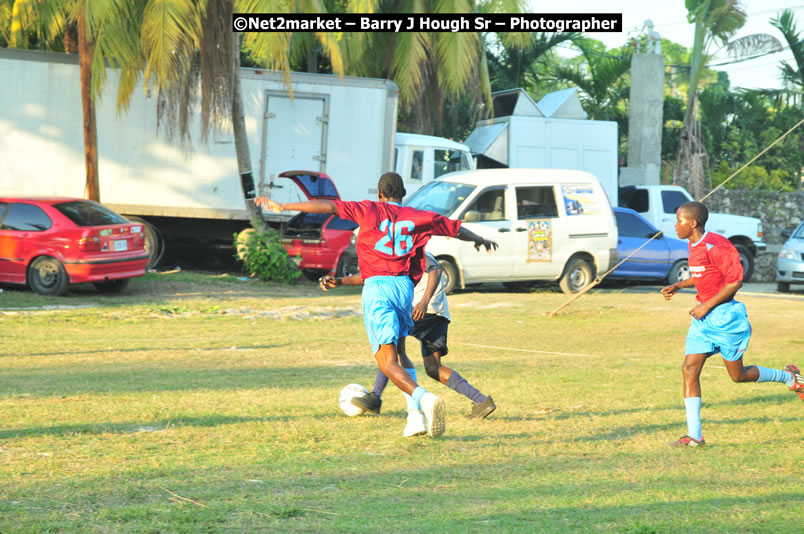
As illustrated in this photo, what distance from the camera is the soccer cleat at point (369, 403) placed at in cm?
705

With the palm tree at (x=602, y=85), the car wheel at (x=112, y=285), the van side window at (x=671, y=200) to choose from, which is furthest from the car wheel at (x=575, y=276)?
the palm tree at (x=602, y=85)

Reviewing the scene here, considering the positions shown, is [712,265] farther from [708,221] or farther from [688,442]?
[708,221]

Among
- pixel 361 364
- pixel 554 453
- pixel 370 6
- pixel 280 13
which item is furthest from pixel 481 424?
pixel 370 6

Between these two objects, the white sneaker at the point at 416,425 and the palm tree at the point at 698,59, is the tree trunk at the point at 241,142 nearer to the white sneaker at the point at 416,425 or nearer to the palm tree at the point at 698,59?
the white sneaker at the point at 416,425

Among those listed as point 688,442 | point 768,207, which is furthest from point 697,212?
point 768,207

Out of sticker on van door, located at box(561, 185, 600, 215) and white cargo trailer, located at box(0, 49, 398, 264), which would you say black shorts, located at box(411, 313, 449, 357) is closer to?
sticker on van door, located at box(561, 185, 600, 215)

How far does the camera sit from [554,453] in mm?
6051

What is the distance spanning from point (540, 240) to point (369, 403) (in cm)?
1039

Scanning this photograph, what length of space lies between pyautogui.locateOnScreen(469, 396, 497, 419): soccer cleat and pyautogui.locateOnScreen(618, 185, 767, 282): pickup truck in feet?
50.6

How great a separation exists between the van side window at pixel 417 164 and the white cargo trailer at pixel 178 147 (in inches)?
50.0

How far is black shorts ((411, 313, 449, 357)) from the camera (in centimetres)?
705

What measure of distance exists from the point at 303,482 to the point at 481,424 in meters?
2.02

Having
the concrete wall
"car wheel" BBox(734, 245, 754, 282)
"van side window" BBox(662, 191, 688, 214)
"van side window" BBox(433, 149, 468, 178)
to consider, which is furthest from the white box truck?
the concrete wall

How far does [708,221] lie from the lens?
2208cm
